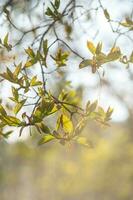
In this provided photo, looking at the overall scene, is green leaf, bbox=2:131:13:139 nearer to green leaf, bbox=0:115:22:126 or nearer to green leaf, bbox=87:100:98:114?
green leaf, bbox=0:115:22:126

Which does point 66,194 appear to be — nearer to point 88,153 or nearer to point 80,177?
point 80,177

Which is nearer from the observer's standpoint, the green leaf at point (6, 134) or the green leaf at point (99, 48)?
the green leaf at point (99, 48)

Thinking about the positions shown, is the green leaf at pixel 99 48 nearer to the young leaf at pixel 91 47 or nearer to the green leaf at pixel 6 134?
the young leaf at pixel 91 47

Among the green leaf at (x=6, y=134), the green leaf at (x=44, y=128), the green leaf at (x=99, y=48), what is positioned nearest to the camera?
the green leaf at (x=99, y=48)

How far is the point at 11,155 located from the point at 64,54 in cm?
2749

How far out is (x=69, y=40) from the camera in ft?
10.4

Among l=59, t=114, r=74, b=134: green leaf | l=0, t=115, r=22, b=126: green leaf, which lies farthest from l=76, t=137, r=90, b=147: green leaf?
l=0, t=115, r=22, b=126: green leaf

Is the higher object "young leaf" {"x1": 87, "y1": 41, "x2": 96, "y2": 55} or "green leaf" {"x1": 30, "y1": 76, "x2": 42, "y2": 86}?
"young leaf" {"x1": 87, "y1": 41, "x2": 96, "y2": 55}

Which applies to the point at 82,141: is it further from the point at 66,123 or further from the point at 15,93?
the point at 15,93

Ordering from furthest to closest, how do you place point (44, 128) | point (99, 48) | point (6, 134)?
1. point (6, 134)
2. point (44, 128)
3. point (99, 48)

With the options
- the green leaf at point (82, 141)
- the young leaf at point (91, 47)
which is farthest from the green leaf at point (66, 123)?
the young leaf at point (91, 47)

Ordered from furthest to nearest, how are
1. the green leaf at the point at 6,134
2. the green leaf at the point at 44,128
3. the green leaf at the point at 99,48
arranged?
the green leaf at the point at 6,134 → the green leaf at the point at 44,128 → the green leaf at the point at 99,48

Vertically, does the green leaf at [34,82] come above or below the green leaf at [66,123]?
above

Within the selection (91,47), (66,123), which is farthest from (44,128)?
(91,47)
